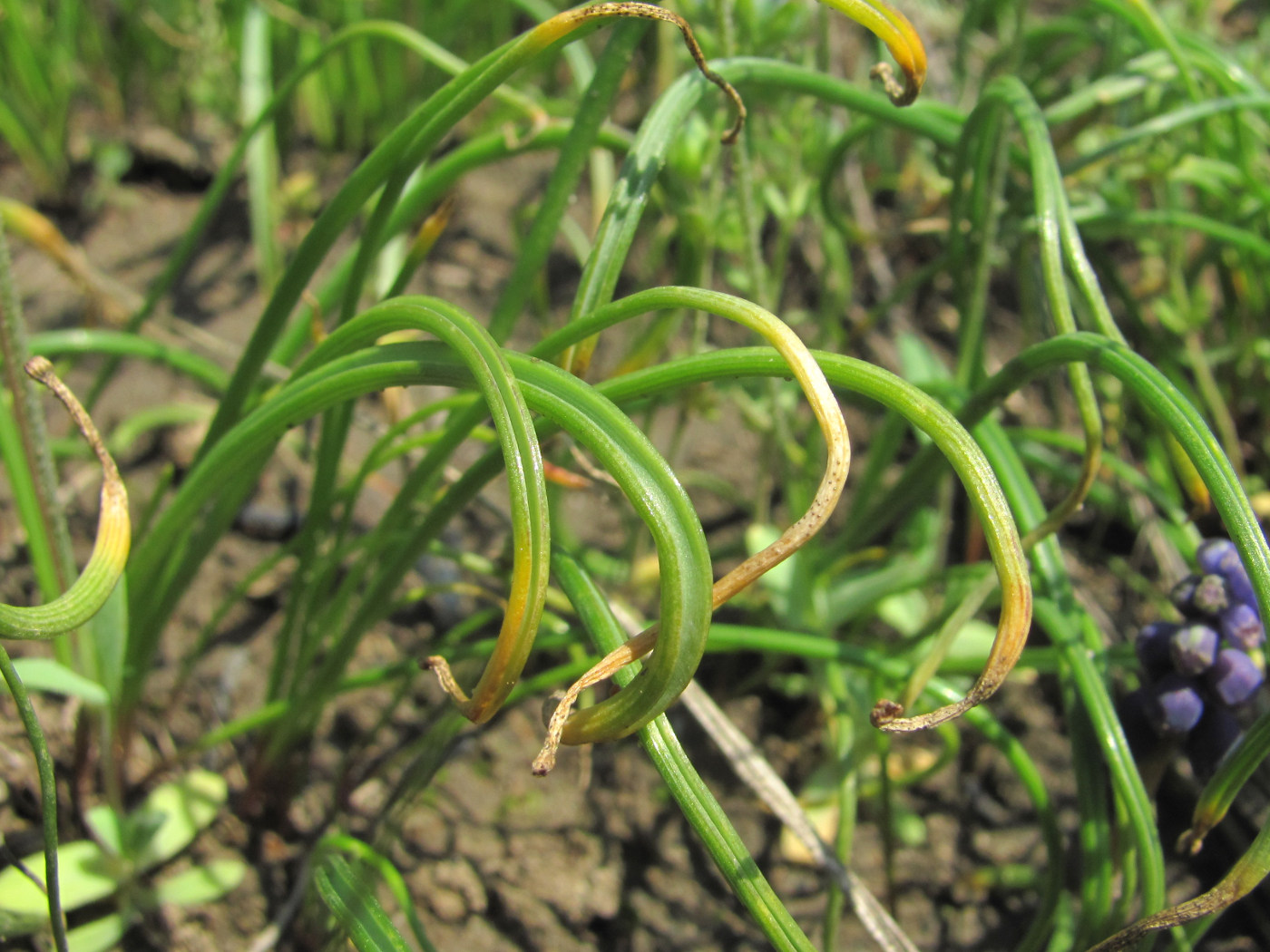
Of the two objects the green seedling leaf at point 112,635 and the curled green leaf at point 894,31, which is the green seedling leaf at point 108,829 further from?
the curled green leaf at point 894,31

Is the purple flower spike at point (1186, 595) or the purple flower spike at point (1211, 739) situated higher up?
the purple flower spike at point (1186, 595)

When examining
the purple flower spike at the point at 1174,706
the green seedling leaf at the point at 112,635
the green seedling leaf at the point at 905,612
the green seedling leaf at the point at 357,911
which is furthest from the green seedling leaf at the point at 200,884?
the purple flower spike at the point at 1174,706

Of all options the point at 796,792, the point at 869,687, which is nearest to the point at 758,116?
the point at 869,687

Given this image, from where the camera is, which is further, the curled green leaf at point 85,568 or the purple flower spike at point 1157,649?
the purple flower spike at point 1157,649

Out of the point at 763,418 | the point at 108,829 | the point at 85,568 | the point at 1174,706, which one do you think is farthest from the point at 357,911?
the point at 763,418

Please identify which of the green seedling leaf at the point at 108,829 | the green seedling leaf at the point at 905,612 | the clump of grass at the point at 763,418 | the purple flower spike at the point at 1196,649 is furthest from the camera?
the green seedling leaf at the point at 905,612

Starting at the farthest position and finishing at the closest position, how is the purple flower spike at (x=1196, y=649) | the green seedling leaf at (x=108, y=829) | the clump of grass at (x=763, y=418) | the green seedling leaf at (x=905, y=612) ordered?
1. the green seedling leaf at (x=905, y=612)
2. the green seedling leaf at (x=108, y=829)
3. the purple flower spike at (x=1196, y=649)
4. the clump of grass at (x=763, y=418)

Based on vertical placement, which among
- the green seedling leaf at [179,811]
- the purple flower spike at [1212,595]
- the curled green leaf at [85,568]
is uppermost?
the curled green leaf at [85,568]

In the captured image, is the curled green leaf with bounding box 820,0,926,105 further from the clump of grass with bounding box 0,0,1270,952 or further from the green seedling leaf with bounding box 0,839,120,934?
the green seedling leaf with bounding box 0,839,120,934
